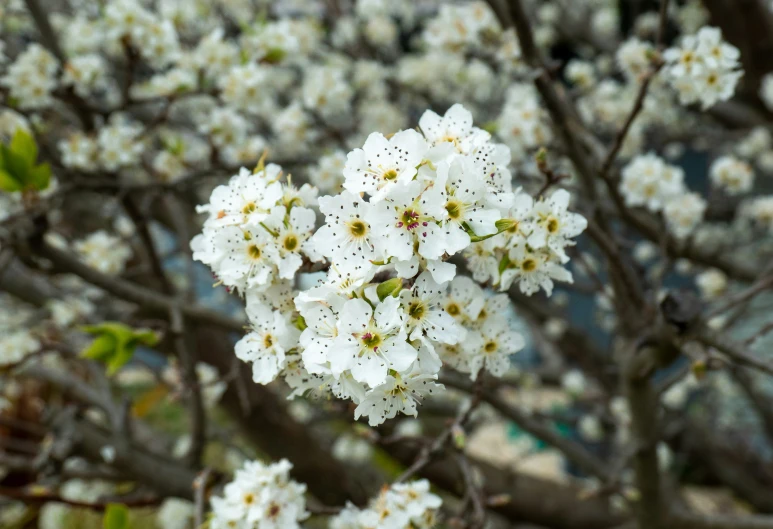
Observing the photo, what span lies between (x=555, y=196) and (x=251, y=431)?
8.25ft

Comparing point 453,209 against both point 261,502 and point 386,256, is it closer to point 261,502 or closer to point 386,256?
point 386,256

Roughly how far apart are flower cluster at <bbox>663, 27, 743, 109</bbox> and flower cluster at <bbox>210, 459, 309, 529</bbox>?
1.43 m

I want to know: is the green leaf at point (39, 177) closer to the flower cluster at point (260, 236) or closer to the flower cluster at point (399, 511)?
the flower cluster at point (260, 236)

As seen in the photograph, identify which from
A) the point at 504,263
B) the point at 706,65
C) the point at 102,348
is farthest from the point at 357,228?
the point at 706,65

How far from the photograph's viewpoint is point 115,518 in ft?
4.54

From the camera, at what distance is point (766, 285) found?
4.91ft

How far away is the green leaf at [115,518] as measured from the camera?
4.46ft

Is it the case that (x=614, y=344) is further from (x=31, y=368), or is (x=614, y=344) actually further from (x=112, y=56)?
(x=112, y=56)

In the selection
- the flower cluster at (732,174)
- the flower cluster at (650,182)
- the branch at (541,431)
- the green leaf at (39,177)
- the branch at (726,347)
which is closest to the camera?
the branch at (726,347)

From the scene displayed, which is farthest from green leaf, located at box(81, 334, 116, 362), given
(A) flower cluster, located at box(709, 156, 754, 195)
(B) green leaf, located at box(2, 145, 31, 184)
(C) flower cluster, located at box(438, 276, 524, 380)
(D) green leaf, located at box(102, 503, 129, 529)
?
(A) flower cluster, located at box(709, 156, 754, 195)

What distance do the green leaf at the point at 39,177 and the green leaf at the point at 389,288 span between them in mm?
1046

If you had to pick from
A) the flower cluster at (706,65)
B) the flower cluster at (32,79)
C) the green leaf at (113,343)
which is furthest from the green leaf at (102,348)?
the flower cluster at (706,65)

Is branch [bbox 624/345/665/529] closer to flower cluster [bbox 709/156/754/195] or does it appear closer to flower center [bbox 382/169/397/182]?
flower center [bbox 382/169/397/182]

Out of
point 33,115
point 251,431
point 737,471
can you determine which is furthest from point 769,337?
point 33,115
